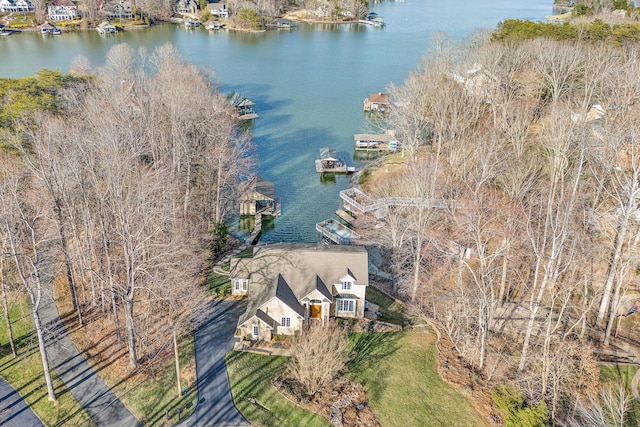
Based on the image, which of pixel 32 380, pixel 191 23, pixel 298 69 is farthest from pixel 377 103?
pixel 191 23

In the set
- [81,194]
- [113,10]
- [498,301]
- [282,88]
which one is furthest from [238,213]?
[113,10]

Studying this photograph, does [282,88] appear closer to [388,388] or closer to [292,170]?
[292,170]

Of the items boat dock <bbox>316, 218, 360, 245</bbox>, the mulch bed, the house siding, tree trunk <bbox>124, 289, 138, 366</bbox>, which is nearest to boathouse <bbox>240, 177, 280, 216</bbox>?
boat dock <bbox>316, 218, 360, 245</bbox>

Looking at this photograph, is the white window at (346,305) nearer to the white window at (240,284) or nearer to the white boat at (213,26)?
the white window at (240,284)

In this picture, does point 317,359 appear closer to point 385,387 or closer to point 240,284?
point 385,387

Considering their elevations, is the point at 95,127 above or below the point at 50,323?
above

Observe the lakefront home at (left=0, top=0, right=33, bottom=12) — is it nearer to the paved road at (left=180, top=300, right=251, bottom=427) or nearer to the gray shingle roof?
the gray shingle roof

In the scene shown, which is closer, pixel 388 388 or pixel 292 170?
pixel 388 388
